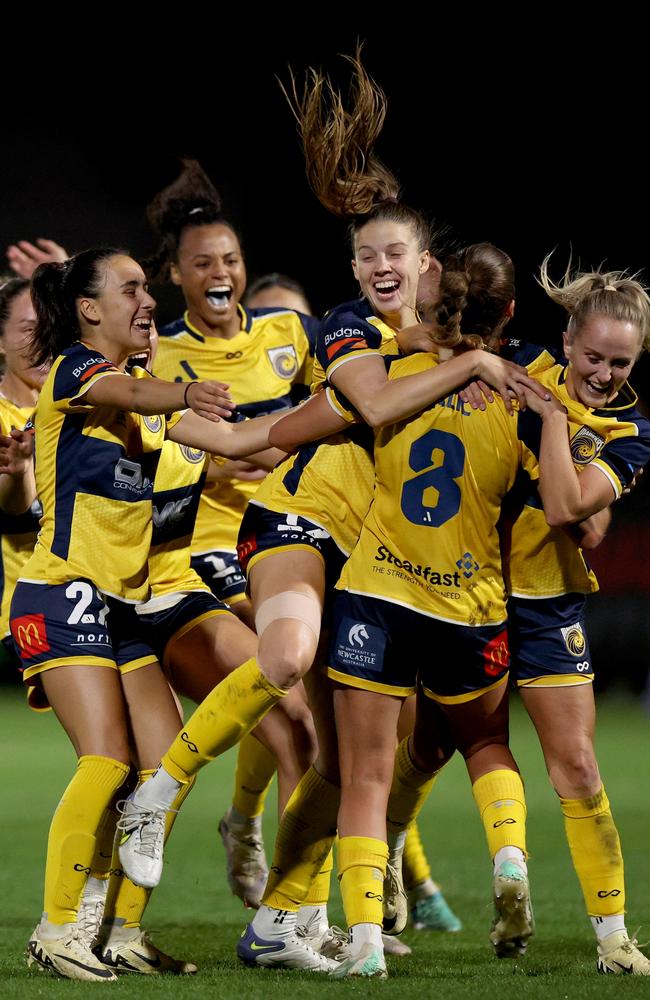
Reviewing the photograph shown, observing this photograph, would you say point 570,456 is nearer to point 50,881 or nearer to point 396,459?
point 396,459

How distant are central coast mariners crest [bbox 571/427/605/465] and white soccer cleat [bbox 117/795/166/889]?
1495mm

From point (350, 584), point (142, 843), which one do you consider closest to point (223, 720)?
point (142, 843)

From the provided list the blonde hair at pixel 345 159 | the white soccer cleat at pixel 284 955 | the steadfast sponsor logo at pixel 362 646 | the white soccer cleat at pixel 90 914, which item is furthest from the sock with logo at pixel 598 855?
the blonde hair at pixel 345 159

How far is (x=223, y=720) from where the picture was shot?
362cm

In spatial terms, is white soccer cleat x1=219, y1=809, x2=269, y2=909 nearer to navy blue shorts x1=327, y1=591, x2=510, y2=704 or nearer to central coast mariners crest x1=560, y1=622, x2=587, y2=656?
navy blue shorts x1=327, y1=591, x2=510, y2=704

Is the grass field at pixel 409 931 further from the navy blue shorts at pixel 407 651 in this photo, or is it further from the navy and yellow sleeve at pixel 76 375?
the navy and yellow sleeve at pixel 76 375

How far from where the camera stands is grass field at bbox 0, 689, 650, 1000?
3.44 metres

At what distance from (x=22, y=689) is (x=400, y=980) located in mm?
10987

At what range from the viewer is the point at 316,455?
4.07m

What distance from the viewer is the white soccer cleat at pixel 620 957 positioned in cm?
361

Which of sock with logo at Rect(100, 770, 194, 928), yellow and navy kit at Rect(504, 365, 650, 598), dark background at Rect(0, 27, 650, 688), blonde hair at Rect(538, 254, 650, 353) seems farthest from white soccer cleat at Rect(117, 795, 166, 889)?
dark background at Rect(0, 27, 650, 688)

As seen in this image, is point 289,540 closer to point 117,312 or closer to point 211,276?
point 117,312

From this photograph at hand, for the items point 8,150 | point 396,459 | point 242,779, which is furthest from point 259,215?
point 396,459

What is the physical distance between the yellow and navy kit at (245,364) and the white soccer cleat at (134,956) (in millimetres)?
2043
